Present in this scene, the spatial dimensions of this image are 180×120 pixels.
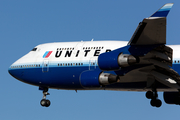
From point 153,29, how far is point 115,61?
3.49m

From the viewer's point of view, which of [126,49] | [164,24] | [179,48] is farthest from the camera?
[179,48]

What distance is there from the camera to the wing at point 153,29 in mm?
23062

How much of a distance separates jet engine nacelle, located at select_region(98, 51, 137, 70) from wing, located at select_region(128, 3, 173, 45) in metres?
1.22

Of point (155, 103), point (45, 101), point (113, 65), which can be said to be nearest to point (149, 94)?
point (155, 103)

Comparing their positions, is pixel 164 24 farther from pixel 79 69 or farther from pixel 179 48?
pixel 79 69

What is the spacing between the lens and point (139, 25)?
23531 millimetres

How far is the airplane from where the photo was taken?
997 inches

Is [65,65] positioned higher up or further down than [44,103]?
higher up

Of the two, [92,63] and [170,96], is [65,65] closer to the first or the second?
[92,63]

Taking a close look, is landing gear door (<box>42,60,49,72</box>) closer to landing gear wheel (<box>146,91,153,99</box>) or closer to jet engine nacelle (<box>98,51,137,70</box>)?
jet engine nacelle (<box>98,51,137,70</box>)

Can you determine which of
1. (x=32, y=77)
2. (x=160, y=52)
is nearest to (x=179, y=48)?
(x=160, y=52)

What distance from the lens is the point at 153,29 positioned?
23.7 m

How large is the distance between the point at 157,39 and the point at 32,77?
1387 centimetres

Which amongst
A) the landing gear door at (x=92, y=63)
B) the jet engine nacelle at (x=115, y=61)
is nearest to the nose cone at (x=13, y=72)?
the landing gear door at (x=92, y=63)
